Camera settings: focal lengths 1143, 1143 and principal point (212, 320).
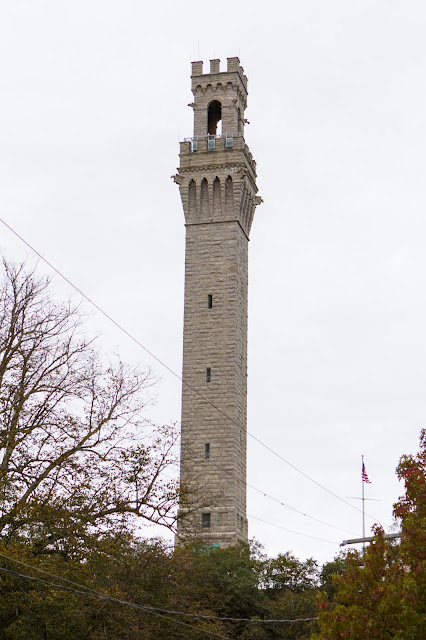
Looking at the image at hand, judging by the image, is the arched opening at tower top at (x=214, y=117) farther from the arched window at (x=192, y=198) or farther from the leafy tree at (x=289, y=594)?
the leafy tree at (x=289, y=594)

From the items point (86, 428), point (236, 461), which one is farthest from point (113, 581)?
point (236, 461)

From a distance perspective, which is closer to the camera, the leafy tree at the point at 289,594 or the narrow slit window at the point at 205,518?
the leafy tree at the point at 289,594

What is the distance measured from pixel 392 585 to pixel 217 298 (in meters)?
41.3

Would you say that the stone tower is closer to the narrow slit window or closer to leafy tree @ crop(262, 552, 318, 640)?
the narrow slit window

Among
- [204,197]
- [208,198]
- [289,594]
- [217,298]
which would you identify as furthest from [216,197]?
[289,594]

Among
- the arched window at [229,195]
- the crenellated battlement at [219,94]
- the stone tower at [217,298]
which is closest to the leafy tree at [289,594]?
the stone tower at [217,298]

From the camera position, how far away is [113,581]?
33.8 m

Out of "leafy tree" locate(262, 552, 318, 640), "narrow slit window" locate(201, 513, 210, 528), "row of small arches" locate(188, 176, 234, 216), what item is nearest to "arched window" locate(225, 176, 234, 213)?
"row of small arches" locate(188, 176, 234, 216)

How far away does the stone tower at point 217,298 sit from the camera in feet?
201

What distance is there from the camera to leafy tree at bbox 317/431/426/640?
77.5ft

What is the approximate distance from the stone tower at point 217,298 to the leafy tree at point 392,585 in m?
31.5

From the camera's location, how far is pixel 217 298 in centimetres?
6462

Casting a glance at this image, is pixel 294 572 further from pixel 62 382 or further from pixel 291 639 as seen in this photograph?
pixel 62 382

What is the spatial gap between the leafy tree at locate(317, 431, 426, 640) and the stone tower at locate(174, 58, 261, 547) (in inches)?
1241
